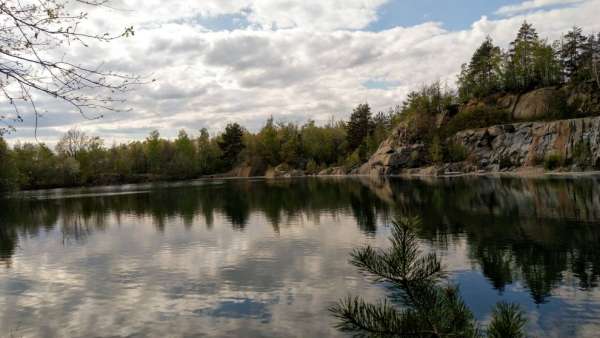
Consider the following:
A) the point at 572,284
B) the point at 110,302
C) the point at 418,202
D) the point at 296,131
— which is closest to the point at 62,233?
the point at 110,302

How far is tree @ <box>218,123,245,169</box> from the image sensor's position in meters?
170

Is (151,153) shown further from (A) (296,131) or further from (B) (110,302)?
(B) (110,302)

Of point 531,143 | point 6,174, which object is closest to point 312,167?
point 531,143

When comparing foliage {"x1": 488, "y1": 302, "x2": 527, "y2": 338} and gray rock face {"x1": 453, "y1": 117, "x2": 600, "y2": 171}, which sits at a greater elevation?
gray rock face {"x1": 453, "y1": 117, "x2": 600, "y2": 171}

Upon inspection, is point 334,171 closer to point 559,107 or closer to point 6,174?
point 559,107

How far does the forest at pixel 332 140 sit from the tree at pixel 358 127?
37 cm

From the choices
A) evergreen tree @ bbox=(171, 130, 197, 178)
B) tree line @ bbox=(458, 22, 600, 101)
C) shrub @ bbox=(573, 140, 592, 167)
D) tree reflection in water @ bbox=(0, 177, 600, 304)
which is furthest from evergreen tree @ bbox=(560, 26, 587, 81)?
evergreen tree @ bbox=(171, 130, 197, 178)

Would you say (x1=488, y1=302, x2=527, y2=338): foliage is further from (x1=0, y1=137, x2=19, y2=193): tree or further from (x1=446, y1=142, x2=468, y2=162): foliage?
(x1=446, y1=142, x2=468, y2=162): foliage

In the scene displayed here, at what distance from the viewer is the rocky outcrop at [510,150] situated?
85562 millimetres

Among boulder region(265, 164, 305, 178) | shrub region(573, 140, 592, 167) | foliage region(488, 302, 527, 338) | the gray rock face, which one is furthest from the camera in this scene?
boulder region(265, 164, 305, 178)

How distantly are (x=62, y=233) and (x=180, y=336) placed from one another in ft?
101

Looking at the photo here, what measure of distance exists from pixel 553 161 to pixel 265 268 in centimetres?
8409

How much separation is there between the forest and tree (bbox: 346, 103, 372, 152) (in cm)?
37

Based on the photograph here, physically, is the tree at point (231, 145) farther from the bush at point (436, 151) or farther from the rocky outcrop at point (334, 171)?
the bush at point (436, 151)
